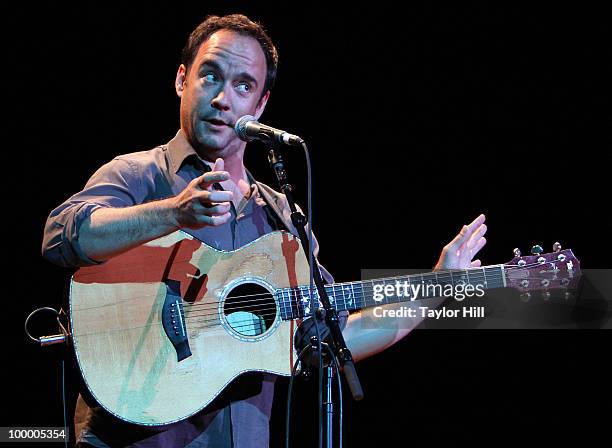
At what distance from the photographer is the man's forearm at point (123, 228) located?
2.18 metres

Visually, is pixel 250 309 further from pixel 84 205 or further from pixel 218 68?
pixel 218 68

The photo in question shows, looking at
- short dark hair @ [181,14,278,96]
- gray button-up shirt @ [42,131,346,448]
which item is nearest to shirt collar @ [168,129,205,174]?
gray button-up shirt @ [42,131,346,448]

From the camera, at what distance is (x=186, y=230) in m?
2.57

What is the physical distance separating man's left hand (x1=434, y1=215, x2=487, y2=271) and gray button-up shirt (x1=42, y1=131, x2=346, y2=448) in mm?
524

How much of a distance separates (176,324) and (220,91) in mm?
1019

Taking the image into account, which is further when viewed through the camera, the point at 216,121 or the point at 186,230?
the point at 216,121

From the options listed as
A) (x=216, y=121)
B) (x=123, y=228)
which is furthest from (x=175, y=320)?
(x=216, y=121)

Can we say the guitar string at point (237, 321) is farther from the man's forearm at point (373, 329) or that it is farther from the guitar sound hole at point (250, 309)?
the man's forearm at point (373, 329)

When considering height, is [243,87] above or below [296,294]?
above

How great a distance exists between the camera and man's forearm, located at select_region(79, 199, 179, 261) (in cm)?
218

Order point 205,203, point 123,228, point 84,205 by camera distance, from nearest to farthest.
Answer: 1. point 205,203
2. point 123,228
3. point 84,205

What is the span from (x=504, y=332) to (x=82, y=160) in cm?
253

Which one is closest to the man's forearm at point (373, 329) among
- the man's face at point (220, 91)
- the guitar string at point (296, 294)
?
the guitar string at point (296, 294)

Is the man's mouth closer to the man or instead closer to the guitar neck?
the man
